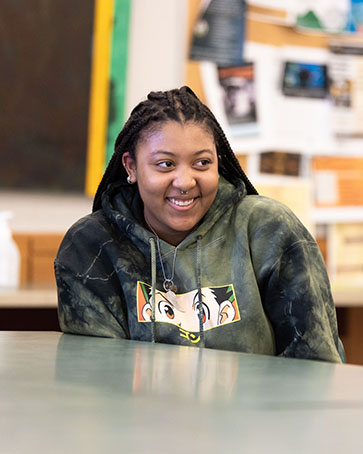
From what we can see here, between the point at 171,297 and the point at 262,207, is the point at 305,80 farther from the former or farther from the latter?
the point at 171,297

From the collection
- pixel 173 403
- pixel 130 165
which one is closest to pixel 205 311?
pixel 130 165

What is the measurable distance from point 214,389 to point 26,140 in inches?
76.3

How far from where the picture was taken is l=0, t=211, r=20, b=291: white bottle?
7.57ft

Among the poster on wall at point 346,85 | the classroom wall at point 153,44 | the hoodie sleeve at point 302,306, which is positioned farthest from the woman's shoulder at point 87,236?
the poster on wall at point 346,85

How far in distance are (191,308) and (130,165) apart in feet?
1.15

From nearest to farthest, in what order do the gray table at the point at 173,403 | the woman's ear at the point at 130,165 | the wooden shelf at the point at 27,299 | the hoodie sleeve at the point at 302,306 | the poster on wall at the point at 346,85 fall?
1. the gray table at the point at 173,403
2. the hoodie sleeve at the point at 302,306
3. the woman's ear at the point at 130,165
4. the wooden shelf at the point at 27,299
5. the poster on wall at the point at 346,85

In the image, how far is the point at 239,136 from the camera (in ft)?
9.24

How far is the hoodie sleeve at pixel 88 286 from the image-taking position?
1.37 metres

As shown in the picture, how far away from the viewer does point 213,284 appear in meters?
1.40

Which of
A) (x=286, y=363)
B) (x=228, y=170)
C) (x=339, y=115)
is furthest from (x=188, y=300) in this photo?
(x=339, y=115)

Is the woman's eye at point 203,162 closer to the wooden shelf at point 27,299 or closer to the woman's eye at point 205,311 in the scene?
the woman's eye at point 205,311

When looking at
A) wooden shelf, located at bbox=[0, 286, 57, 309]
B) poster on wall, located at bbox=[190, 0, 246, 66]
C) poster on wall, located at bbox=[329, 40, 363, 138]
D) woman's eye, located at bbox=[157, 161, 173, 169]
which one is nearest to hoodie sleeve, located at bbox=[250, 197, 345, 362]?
woman's eye, located at bbox=[157, 161, 173, 169]

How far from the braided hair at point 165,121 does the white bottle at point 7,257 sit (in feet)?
2.67

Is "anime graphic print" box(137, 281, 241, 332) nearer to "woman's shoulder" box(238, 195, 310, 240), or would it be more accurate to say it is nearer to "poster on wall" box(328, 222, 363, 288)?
"woman's shoulder" box(238, 195, 310, 240)
